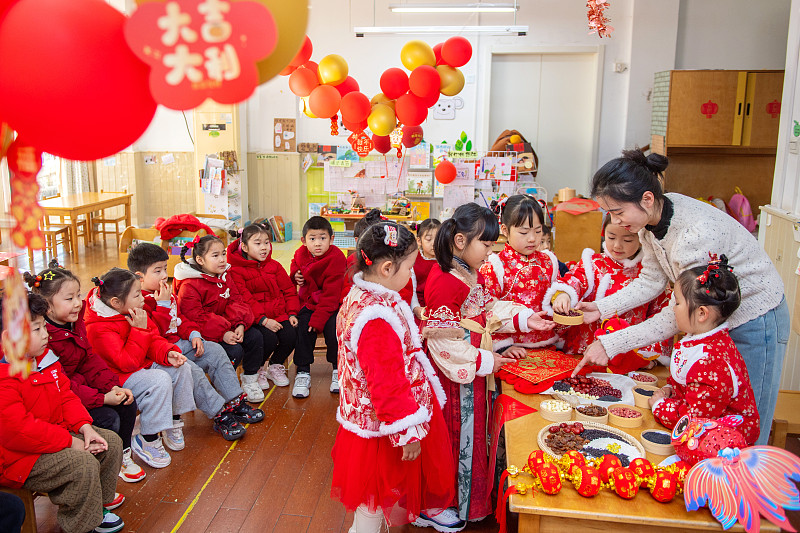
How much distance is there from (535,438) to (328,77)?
376cm

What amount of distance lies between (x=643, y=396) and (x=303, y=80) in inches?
147

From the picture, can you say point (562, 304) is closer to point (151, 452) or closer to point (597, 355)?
point (597, 355)

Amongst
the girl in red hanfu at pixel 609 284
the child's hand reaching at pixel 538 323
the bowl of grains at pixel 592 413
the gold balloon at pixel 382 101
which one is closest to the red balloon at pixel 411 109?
the gold balloon at pixel 382 101

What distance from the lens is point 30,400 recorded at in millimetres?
2234

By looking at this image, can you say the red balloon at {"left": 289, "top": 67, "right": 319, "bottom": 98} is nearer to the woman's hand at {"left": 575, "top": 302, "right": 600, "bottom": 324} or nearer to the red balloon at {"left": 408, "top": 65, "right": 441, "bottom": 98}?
the red balloon at {"left": 408, "top": 65, "right": 441, "bottom": 98}

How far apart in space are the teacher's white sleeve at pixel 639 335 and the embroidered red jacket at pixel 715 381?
0.95 feet

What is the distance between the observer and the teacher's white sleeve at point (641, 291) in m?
2.47

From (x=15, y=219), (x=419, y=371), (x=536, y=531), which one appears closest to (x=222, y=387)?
(x=419, y=371)

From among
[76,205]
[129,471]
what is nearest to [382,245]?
[129,471]

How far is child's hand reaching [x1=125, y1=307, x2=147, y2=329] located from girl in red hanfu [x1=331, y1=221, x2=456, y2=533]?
130 cm

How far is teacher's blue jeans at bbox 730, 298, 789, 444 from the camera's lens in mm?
2020

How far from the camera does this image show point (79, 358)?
2.60 meters

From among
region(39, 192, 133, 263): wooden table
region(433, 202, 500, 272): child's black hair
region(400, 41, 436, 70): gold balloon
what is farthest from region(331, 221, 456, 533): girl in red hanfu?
region(39, 192, 133, 263): wooden table

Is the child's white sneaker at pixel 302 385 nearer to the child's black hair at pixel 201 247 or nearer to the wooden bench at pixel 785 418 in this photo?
the child's black hair at pixel 201 247
